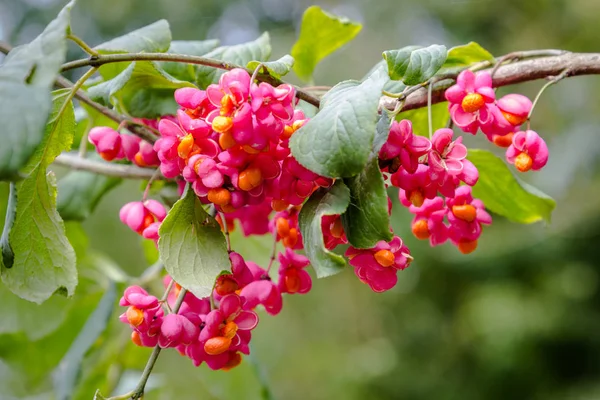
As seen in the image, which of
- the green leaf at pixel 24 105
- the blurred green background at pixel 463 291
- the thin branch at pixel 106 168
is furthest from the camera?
the blurred green background at pixel 463 291

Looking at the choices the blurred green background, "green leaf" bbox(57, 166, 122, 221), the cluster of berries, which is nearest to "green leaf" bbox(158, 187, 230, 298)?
the cluster of berries

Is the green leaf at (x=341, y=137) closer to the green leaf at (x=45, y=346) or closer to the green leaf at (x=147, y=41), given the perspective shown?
the green leaf at (x=147, y=41)

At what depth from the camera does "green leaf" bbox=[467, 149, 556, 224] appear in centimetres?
67

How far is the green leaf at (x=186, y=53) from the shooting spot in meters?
0.60

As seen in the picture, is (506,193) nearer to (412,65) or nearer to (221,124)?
(412,65)

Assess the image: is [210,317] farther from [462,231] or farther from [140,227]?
[462,231]

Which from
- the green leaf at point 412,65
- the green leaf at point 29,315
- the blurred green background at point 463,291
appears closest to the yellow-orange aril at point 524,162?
the green leaf at point 412,65

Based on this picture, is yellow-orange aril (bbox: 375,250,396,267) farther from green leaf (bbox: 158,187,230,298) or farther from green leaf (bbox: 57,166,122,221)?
green leaf (bbox: 57,166,122,221)

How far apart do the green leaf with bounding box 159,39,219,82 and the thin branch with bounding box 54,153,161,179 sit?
0.10m

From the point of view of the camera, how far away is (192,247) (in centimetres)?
46

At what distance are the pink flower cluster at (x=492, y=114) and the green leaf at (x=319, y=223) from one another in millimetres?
134

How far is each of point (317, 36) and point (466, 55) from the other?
22cm

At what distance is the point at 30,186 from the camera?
1.54 feet

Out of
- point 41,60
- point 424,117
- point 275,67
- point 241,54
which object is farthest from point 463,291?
point 41,60
